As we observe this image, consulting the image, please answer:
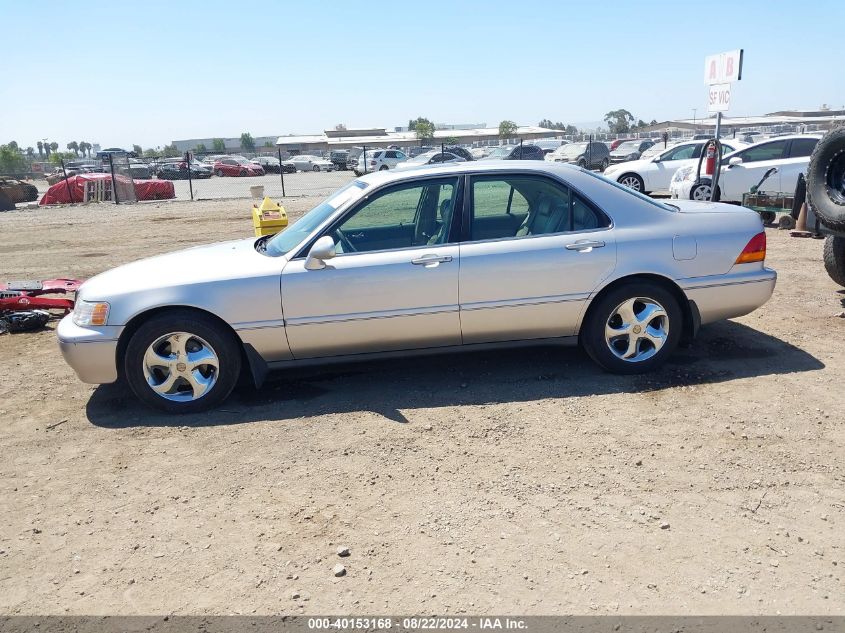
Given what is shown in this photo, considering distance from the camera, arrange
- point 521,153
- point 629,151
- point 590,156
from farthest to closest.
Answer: point 629,151
point 521,153
point 590,156

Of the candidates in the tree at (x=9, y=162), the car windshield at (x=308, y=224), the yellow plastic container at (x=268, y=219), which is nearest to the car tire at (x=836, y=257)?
A: the car windshield at (x=308, y=224)

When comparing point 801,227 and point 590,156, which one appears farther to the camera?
point 590,156

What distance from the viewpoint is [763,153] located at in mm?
13305

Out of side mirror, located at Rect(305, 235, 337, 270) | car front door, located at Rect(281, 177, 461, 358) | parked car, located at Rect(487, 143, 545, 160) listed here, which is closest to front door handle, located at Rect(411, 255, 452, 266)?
car front door, located at Rect(281, 177, 461, 358)

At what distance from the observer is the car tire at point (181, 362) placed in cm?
461

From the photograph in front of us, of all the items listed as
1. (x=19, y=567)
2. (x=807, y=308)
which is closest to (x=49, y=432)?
Answer: (x=19, y=567)

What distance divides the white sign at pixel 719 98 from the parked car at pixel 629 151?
18076mm

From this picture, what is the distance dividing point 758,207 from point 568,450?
9.28 m

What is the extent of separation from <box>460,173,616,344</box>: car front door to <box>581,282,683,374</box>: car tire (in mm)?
161

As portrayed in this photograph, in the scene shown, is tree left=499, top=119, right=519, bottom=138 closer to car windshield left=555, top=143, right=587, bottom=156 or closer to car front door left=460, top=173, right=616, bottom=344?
car windshield left=555, top=143, right=587, bottom=156

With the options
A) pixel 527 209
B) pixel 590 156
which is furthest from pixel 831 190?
pixel 590 156

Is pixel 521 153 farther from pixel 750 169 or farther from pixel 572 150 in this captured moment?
pixel 750 169

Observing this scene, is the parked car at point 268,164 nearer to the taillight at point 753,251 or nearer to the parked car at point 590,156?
→ the parked car at point 590,156

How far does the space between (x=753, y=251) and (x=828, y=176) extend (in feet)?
7.51
